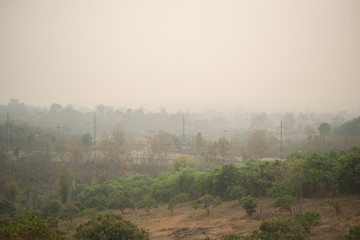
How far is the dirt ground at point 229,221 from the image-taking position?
11852 millimetres

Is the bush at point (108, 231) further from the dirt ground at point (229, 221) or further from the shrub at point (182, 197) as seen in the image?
the shrub at point (182, 197)

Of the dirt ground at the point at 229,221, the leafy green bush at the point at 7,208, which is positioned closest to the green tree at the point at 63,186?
the leafy green bush at the point at 7,208

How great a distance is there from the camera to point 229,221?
1520 cm

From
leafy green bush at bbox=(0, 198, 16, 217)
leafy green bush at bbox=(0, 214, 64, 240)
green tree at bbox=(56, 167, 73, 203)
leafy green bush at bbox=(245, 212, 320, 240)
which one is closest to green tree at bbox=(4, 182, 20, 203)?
green tree at bbox=(56, 167, 73, 203)

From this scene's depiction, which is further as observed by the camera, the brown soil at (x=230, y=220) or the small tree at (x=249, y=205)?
the small tree at (x=249, y=205)

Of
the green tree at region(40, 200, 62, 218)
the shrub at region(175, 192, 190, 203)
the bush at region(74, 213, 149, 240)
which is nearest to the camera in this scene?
the bush at region(74, 213, 149, 240)

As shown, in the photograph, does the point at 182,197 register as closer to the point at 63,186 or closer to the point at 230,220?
the point at 230,220

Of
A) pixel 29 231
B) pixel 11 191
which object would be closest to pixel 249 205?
pixel 29 231

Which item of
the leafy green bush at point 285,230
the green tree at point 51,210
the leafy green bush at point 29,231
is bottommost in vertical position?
the green tree at point 51,210

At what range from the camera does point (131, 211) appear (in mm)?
22312

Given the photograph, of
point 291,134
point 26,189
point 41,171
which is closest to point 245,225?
point 26,189

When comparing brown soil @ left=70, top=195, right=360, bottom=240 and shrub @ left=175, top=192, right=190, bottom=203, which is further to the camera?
shrub @ left=175, top=192, right=190, bottom=203

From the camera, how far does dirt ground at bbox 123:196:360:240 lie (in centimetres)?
1185

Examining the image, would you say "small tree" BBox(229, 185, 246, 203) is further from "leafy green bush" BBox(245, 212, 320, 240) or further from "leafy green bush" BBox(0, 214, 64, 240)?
"leafy green bush" BBox(0, 214, 64, 240)
